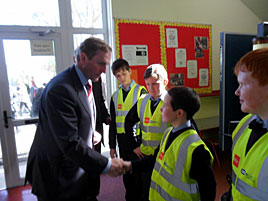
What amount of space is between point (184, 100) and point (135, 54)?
200cm

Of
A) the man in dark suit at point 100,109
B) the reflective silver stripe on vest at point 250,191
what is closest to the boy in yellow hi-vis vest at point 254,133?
the reflective silver stripe on vest at point 250,191

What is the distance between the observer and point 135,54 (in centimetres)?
305

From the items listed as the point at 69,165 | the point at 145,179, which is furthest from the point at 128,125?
the point at 69,165

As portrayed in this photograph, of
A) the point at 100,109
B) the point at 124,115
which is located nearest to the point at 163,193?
the point at 124,115

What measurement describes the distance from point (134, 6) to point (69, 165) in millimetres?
2464

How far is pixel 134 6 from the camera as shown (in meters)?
2.97

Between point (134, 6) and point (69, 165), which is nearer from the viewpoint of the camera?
point (69, 165)

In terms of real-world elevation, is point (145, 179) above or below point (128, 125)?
below

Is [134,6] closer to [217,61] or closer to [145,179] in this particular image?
[217,61]

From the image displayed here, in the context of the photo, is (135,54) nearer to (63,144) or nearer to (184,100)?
(184,100)

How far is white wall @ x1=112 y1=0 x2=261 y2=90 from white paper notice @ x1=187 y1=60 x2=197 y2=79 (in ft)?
1.42

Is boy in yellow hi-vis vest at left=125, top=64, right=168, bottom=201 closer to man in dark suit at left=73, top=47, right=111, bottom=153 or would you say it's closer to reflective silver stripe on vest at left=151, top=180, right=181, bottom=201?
reflective silver stripe on vest at left=151, top=180, right=181, bottom=201

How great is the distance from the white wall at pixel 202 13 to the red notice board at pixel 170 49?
10 centimetres

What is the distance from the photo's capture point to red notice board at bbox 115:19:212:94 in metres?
2.99
